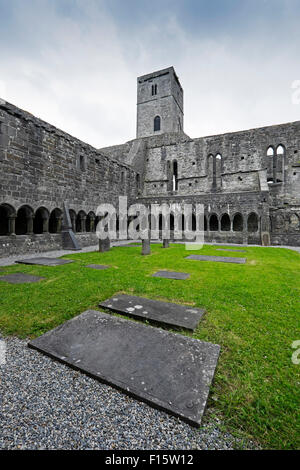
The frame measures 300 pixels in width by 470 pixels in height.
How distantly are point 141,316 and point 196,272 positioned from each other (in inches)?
132

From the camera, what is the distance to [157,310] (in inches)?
125

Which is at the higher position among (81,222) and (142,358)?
(81,222)

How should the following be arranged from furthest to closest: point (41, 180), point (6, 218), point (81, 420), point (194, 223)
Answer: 1. point (194, 223)
2. point (6, 218)
3. point (41, 180)
4. point (81, 420)

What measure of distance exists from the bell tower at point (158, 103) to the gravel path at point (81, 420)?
127 feet

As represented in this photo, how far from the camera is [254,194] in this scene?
50.5 feet

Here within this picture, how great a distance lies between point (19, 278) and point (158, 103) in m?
39.8

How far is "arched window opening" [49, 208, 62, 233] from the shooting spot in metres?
11.4

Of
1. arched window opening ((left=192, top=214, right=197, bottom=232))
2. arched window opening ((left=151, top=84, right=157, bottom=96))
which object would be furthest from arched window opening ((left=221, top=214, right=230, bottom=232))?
arched window opening ((left=151, top=84, right=157, bottom=96))

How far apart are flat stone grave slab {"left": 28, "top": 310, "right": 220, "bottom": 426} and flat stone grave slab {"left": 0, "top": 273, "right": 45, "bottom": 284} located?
2.86 metres

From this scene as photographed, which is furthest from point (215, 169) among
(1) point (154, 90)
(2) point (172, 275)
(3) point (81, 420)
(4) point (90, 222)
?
(1) point (154, 90)

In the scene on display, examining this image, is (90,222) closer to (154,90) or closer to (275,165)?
(275,165)

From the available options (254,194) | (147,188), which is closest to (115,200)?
(147,188)

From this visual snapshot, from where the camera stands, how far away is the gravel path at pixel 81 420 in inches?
49.7
